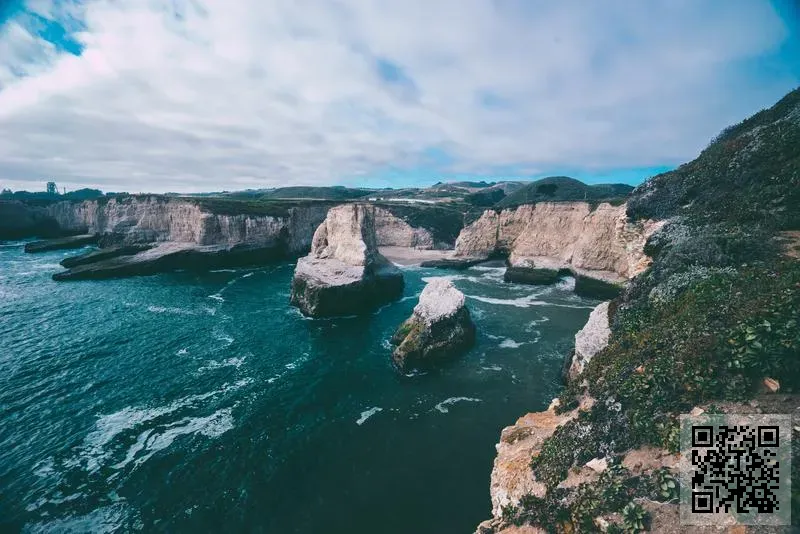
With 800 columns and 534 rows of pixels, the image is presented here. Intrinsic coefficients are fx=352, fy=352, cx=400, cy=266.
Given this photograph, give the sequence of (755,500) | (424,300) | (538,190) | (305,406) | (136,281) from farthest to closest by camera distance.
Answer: (538,190) → (136,281) → (424,300) → (305,406) → (755,500)

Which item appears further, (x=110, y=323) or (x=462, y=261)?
(x=462, y=261)

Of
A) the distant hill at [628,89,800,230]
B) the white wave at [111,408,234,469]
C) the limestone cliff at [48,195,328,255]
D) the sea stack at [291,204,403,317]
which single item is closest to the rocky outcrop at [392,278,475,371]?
the sea stack at [291,204,403,317]

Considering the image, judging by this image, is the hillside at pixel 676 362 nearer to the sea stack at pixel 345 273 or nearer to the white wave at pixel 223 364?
the white wave at pixel 223 364

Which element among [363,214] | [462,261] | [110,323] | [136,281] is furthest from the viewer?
Answer: [462,261]

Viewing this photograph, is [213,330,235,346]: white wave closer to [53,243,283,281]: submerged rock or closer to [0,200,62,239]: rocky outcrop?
[53,243,283,281]: submerged rock

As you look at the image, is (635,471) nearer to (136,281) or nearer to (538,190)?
(136,281)

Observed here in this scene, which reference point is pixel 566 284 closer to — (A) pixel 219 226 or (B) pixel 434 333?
(B) pixel 434 333

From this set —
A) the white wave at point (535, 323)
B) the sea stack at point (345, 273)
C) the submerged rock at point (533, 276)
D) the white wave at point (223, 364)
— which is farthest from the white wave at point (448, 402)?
the submerged rock at point (533, 276)

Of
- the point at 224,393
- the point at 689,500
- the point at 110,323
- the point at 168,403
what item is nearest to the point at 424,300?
the point at 224,393
